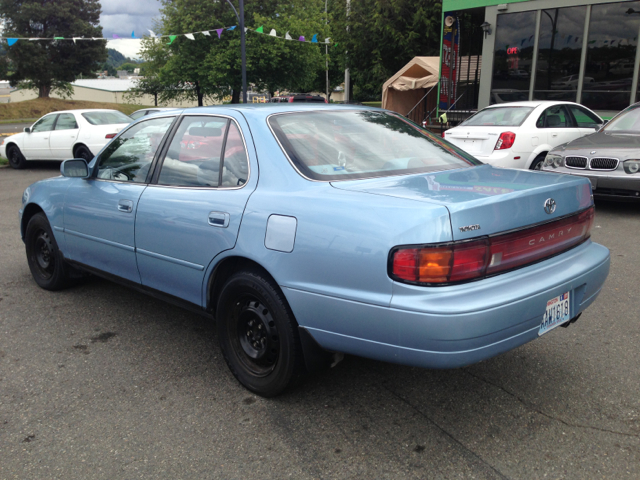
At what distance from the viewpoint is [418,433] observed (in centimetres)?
274

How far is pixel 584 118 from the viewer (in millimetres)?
10086

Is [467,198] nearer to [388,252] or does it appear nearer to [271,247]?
[388,252]

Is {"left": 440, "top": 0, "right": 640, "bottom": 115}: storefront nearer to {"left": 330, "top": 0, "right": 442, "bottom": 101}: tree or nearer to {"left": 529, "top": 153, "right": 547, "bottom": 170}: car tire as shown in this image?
{"left": 330, "top": 0, "right": 442, "bottom": 101}: tree

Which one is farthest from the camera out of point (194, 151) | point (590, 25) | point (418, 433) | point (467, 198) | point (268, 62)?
point (268, 62)

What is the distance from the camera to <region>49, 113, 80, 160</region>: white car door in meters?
13.5

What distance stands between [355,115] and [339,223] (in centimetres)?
130

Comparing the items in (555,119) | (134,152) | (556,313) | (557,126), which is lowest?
(556,313)

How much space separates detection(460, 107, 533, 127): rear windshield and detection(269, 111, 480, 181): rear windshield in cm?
613

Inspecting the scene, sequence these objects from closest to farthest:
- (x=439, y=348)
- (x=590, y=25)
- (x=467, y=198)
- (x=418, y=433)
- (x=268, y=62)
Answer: (x=439, y=348)
(x=467, y=198)
(x=418, y=433)
(x=590, y=25)
(x=268, y=62)

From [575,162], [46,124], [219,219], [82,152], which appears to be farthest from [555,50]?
[219,219]

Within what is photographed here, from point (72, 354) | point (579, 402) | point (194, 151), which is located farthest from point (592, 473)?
point (72, 354)

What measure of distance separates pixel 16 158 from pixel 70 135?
8.63 feet

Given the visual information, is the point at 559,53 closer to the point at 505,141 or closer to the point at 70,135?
the point at 505,141

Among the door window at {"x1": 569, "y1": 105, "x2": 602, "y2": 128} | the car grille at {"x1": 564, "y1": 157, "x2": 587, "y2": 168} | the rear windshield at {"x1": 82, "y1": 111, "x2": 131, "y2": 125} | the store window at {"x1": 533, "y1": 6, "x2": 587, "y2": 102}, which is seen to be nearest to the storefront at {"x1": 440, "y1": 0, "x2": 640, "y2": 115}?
the store window at {"x1": 533, "y1": 6, "x2": 587, "y2": 102}
